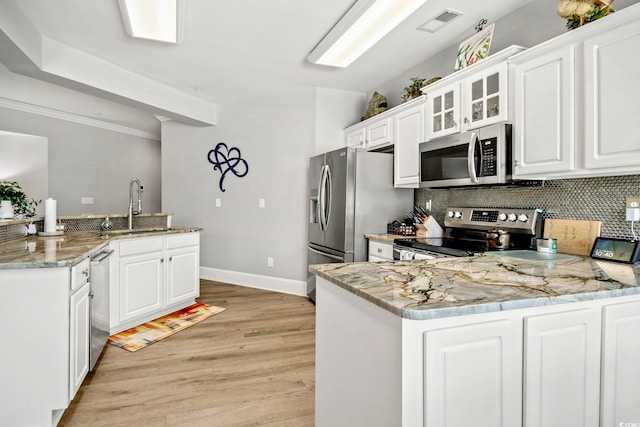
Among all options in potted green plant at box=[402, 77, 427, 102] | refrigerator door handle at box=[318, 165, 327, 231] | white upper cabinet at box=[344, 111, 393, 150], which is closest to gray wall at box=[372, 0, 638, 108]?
potted green plant at box=[402, 77, 427, 102]

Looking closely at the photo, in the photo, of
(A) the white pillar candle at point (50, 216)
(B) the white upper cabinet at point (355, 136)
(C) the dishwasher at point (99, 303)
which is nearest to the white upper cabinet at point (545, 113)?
(B) the white upper cabinet at point (355, 136)

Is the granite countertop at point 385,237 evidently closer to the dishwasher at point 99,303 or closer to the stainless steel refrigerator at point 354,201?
the stainless steel refrigerator at point 354,201

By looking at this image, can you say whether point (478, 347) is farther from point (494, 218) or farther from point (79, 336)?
point (79, 336)

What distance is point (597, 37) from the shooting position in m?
1.85

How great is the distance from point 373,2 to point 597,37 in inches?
50.9

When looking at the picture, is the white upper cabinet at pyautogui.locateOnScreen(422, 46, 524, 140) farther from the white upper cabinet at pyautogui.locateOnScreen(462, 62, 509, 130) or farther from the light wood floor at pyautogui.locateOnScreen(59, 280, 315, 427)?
the light wood floor at pyautogui.locateOnScreen(59, 280, 315, 427)

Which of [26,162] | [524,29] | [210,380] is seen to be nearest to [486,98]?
[524,29]

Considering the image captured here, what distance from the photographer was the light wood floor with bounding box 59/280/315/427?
196 centimetres

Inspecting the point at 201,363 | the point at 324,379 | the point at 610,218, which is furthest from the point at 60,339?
the point at 610,218

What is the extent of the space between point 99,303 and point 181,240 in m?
1.27

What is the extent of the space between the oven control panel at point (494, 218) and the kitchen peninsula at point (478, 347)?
1.01 m

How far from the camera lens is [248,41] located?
3.24 meters

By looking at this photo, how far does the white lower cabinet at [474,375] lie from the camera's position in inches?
39.5

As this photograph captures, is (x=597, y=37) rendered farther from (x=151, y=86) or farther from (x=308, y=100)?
(x=151, y=86)
